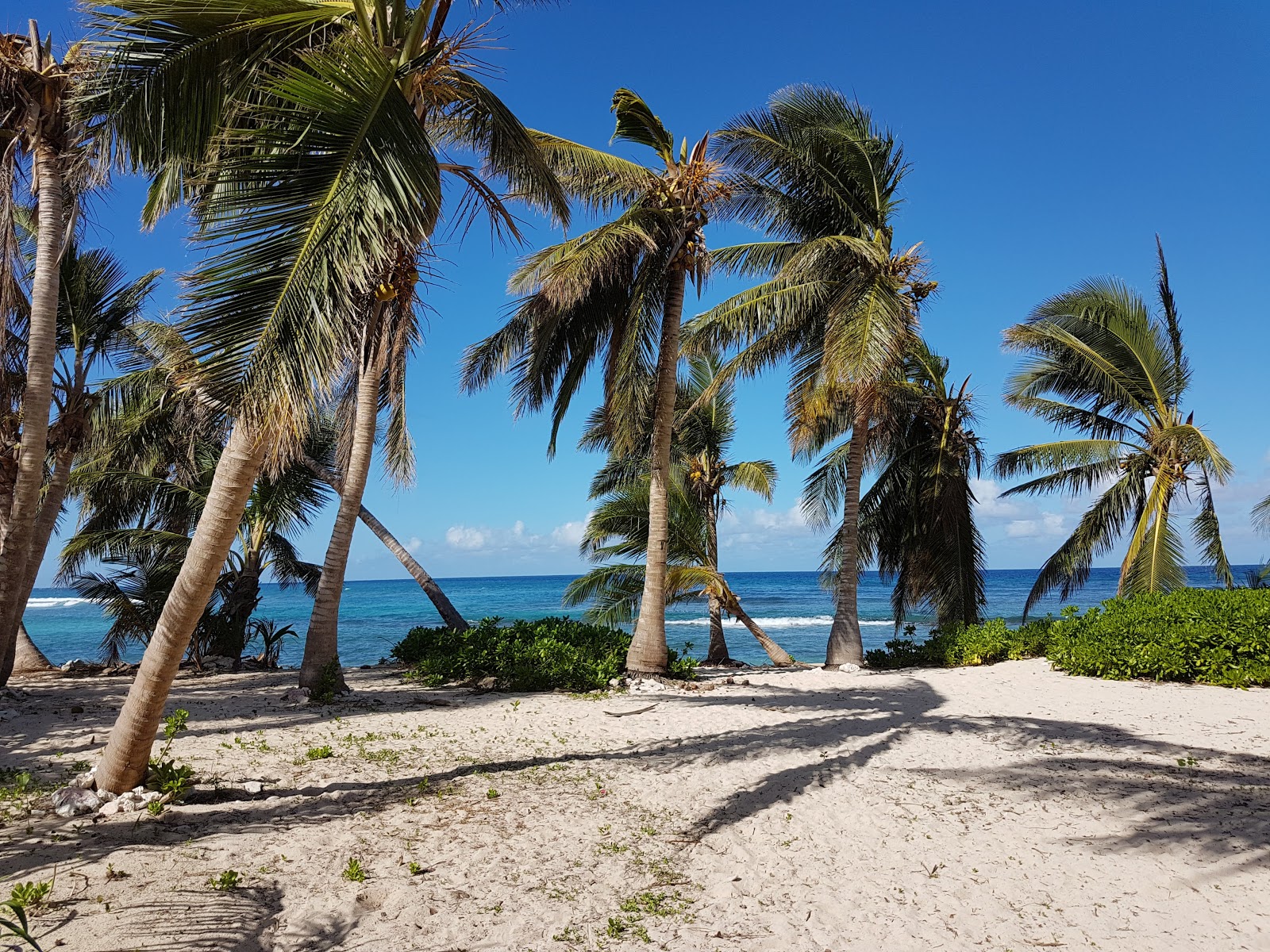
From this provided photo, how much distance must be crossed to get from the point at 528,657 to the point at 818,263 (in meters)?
8.53

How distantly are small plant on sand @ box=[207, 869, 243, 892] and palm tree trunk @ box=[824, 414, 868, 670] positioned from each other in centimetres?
1114

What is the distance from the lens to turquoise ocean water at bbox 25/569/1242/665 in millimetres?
35969

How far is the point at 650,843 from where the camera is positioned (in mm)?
5086

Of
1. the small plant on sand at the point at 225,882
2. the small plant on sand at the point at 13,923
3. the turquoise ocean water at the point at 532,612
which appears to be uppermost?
the small plant on sand at the point at 13,923

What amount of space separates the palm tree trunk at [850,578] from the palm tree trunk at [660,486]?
3924mm

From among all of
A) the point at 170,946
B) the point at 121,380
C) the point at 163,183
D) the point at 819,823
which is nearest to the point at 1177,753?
the point at 819,823

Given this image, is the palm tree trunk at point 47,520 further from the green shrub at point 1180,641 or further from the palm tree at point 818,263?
the green shrub at point 1180,641

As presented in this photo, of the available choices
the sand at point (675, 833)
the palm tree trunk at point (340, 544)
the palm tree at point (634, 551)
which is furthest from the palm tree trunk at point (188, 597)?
the palm tree at point (634, 551)

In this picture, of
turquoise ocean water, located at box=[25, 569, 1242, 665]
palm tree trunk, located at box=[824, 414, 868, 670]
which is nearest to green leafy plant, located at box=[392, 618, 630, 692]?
palm tree trunk, located at box=[824, 414, 868, 670]

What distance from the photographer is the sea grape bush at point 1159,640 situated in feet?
32.1

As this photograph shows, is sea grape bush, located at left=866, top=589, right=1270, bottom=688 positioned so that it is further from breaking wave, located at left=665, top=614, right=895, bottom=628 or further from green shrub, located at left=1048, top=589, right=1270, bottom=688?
breaking wave, located at left=665, top=614, right=895, bottom=628

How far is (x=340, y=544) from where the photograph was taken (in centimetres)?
952

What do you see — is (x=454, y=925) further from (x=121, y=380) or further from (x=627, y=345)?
(x=121, y=380)

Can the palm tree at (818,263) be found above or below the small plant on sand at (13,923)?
above
